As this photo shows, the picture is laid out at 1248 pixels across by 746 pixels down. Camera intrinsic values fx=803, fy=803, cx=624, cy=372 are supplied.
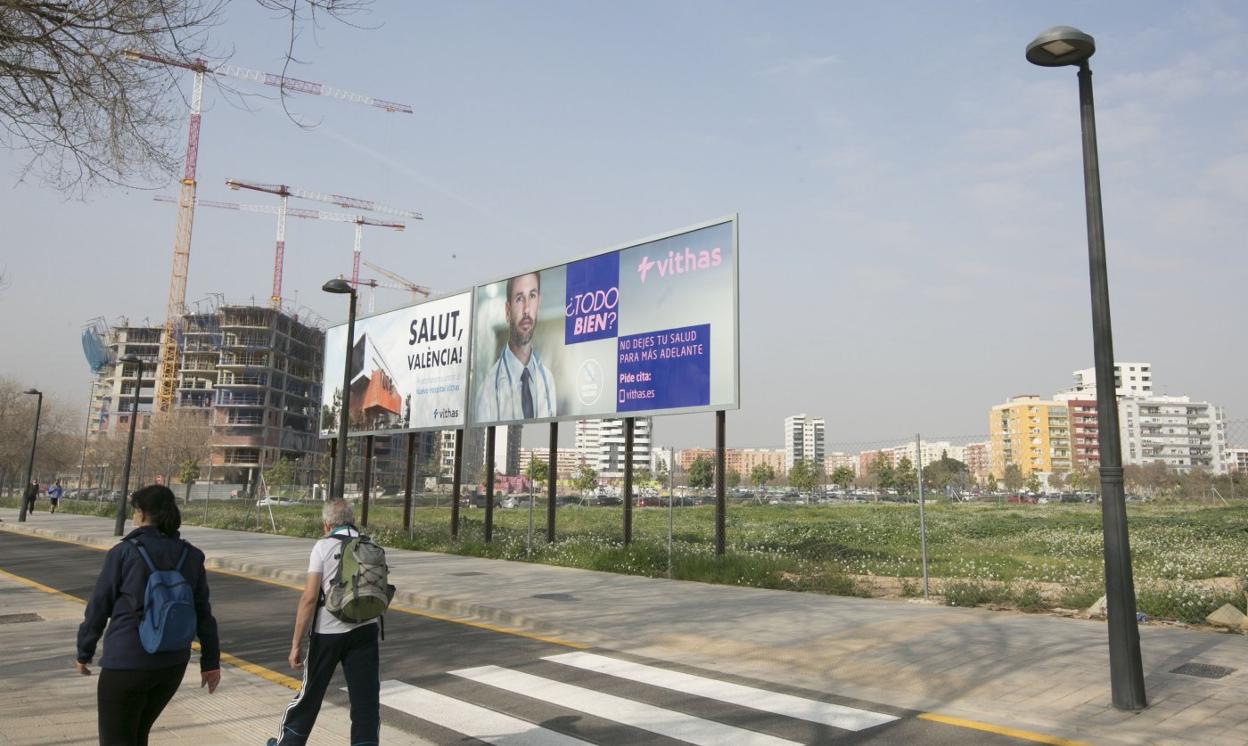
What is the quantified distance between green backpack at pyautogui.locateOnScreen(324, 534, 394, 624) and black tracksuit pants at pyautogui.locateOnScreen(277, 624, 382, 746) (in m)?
0.16

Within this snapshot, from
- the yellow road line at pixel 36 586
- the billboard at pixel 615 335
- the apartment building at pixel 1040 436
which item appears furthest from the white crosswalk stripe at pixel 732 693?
the apartment building at pixel 1040 436

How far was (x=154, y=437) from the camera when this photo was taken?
307 feet

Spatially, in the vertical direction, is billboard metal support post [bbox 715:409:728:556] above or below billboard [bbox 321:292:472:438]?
below

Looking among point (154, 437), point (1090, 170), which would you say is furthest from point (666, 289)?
point (154, 437)

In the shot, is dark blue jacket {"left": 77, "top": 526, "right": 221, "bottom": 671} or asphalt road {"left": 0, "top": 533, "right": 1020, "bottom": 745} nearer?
dark blue jacket {"left": 77, "top": 526, "right": 221, "bottom": 671}

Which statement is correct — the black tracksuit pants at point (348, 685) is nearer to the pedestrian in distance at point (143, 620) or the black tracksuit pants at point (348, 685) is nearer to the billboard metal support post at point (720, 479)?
the pedestrian in distance at point (143, 620)

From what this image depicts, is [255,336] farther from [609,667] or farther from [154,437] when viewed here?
[609,667]

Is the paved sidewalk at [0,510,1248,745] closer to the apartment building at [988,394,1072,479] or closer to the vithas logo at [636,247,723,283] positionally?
the vithas logo at [636,247,723,283]

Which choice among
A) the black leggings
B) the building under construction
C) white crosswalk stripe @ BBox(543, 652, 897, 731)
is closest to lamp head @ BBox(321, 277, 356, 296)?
white crosswalk stripe @ BBox(543, 652, 897, 731)

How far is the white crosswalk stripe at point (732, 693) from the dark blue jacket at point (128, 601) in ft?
14.5

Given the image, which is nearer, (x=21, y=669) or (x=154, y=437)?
(x=21, y=669)

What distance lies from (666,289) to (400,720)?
12414 mm

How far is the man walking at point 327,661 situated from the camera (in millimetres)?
4730

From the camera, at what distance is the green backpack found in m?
4.72
